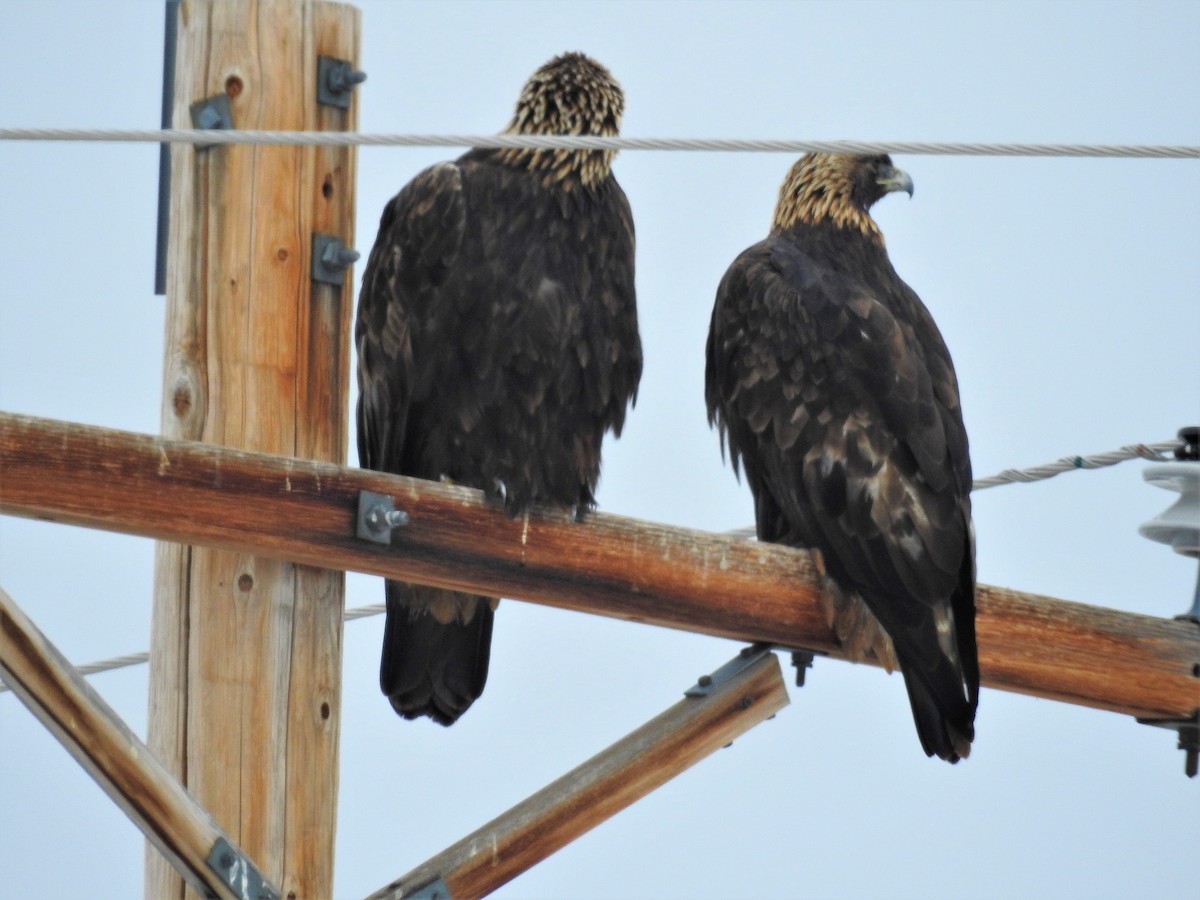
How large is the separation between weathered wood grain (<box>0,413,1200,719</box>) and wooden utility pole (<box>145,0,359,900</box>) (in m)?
0.33

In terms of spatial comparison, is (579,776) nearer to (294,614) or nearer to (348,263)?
(294,614)

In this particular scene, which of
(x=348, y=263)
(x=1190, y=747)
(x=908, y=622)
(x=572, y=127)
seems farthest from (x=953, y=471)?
(x=348, y=263)

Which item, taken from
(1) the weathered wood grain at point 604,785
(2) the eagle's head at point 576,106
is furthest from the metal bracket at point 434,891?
(2) the eagle's head at point 576,106

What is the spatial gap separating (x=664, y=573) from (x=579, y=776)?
0.55 meters

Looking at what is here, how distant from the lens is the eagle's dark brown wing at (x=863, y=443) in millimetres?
5203

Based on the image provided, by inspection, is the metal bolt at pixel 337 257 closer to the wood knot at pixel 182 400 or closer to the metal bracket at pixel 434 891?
the wood knot at pixel 182 400

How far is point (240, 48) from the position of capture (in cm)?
451

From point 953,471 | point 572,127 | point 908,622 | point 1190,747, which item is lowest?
point 1190,747

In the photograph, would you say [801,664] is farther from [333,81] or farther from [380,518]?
[333,81]

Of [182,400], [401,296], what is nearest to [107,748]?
[182,400]

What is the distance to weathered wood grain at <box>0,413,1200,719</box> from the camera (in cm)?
383

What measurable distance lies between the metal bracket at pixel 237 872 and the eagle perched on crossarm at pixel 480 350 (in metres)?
1.28

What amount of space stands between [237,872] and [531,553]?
0.99 metres

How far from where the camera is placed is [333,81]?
461 cm
